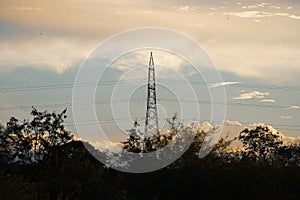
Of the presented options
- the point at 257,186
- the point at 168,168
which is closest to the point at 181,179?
the point at 168,168

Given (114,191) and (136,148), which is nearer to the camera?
(114,191)

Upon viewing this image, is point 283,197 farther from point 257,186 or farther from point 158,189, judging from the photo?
point 158,189

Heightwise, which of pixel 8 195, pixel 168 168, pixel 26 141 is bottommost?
pixel 8 195

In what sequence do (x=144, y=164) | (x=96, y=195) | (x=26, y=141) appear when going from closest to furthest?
(x=96, y=195)
(x=144, y=164)
(x=26, y=141)

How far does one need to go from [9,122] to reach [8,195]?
60563 mm

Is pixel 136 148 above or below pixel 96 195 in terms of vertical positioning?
above

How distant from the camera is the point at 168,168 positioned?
200 feet

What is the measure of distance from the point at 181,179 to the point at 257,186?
21.3 feet

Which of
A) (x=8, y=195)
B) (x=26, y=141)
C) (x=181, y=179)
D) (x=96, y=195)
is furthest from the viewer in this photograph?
(x=26, y=141)

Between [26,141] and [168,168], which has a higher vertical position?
[26,141]

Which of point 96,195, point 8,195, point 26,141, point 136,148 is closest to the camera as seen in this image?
point 8,195

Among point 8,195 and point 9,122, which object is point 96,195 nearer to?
point 8,195

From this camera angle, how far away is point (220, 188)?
58094mm

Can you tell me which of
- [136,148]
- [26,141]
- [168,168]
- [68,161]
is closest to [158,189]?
[168,168]
